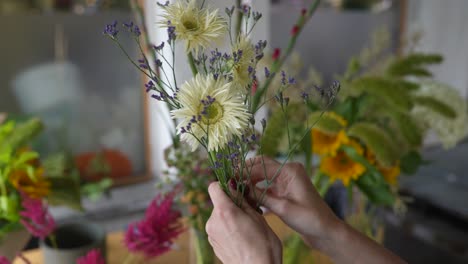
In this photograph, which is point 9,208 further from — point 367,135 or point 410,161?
point 410,161

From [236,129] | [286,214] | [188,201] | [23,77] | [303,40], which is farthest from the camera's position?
[303,40]

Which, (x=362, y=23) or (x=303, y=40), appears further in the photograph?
(x=362, y=23)

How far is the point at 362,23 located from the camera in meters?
2.23

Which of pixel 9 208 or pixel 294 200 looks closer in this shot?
pixel 294 200

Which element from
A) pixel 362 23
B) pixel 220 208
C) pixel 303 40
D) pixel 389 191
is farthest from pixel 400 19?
pixel 220 208

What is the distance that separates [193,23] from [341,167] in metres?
0.40

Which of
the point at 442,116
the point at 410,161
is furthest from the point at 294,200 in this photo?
the point at 442,116

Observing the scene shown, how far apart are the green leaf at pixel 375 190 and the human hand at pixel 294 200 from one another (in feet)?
0.78

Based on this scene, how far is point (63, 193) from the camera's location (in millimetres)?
752

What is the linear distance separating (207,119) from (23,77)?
1.22 metres

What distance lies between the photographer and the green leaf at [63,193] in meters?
0.75

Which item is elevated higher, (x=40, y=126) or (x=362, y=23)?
(x=362, y=23)

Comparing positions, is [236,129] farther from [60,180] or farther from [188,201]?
[60,180]

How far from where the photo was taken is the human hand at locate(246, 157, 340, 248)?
1.63 feet
